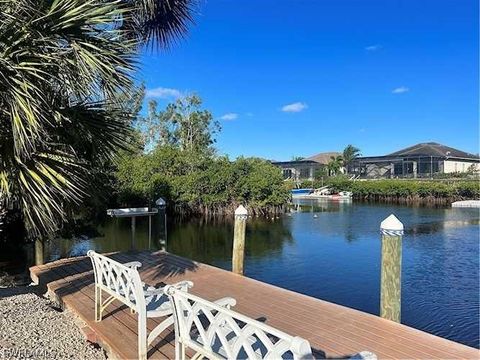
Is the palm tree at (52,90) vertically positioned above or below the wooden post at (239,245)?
above

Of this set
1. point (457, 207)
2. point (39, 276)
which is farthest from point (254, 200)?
point (39, 276)

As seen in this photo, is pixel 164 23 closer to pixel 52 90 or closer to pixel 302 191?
pixel 52 90

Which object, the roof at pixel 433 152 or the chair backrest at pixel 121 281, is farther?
the roof at pixel 433 152

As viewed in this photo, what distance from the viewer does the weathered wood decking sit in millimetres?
3562

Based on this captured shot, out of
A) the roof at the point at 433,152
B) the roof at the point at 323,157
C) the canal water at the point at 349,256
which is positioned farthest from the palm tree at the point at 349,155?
the canal water at the point at 349,256

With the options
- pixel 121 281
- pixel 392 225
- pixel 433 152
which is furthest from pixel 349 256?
pixel 433 152

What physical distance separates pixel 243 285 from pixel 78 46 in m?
3.83

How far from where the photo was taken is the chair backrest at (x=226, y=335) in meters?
1.85

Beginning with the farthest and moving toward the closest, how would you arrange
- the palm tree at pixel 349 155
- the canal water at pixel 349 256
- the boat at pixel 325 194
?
the palm tree at pixel 349 155, the boat at pixel 325 194, the canal water at pixel 349 256

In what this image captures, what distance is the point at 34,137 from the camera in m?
3.47

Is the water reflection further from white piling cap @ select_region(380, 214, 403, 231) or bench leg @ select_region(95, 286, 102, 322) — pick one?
white piling cap @ select_region(380, 214, 403, 231)

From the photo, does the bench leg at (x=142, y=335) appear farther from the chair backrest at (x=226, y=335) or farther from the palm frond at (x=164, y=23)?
the palm frond at (x=164, y=23)

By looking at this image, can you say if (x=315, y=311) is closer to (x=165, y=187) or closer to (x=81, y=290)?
(x=81, y=290)

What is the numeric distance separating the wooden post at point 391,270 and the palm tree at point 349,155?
61007 mm
